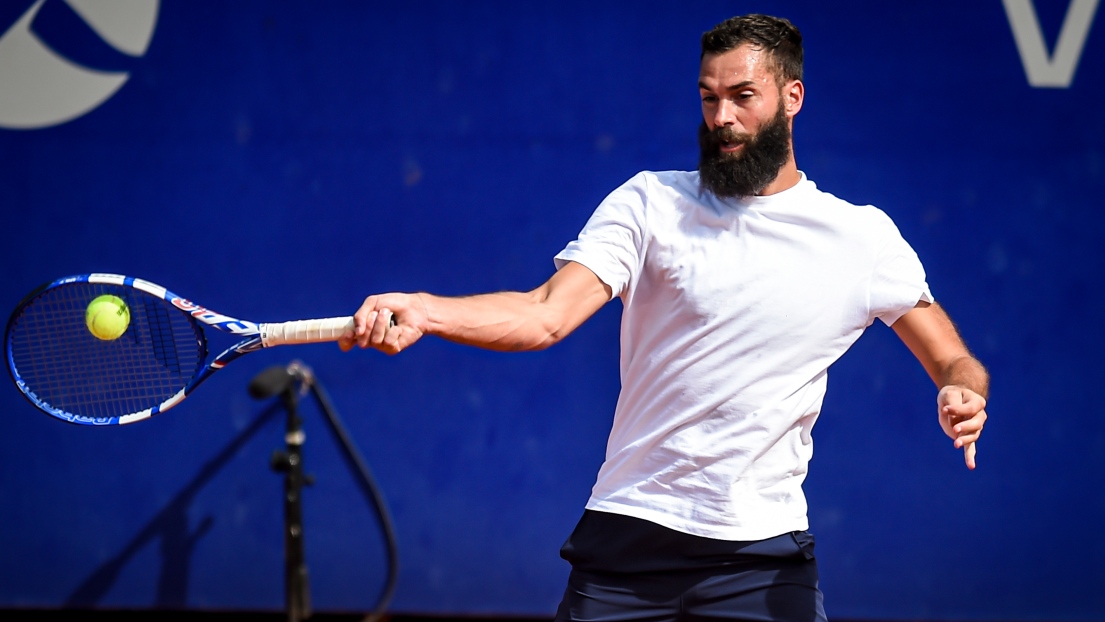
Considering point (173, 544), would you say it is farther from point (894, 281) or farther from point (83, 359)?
point (894, 281)

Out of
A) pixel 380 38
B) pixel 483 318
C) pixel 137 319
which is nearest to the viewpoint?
pixel 483 318

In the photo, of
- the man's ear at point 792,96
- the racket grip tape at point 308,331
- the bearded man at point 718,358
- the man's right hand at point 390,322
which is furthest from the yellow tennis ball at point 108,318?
the man's ear at point 792,96

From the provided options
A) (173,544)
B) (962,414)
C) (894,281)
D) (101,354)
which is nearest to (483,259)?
(101,354)

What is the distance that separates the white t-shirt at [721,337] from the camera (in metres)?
2.11

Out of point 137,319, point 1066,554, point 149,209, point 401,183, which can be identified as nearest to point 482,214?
point 401,183

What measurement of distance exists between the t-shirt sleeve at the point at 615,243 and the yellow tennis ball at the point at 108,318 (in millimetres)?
1036

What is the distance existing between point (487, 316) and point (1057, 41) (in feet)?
9.67

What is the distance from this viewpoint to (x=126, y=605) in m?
4.01

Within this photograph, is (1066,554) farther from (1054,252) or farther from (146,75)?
(146,75)

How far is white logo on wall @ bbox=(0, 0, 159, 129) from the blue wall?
0.04 metres

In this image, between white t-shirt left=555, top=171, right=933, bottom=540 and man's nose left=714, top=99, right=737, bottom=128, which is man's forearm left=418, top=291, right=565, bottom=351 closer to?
white t-shirt left=555, top=171, right=933, bottom=540

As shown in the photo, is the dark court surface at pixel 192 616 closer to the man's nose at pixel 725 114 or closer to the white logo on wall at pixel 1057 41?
the white logo on wall at pixel 1057 41

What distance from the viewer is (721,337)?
7.05 ft

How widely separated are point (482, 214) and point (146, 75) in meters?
1.36
